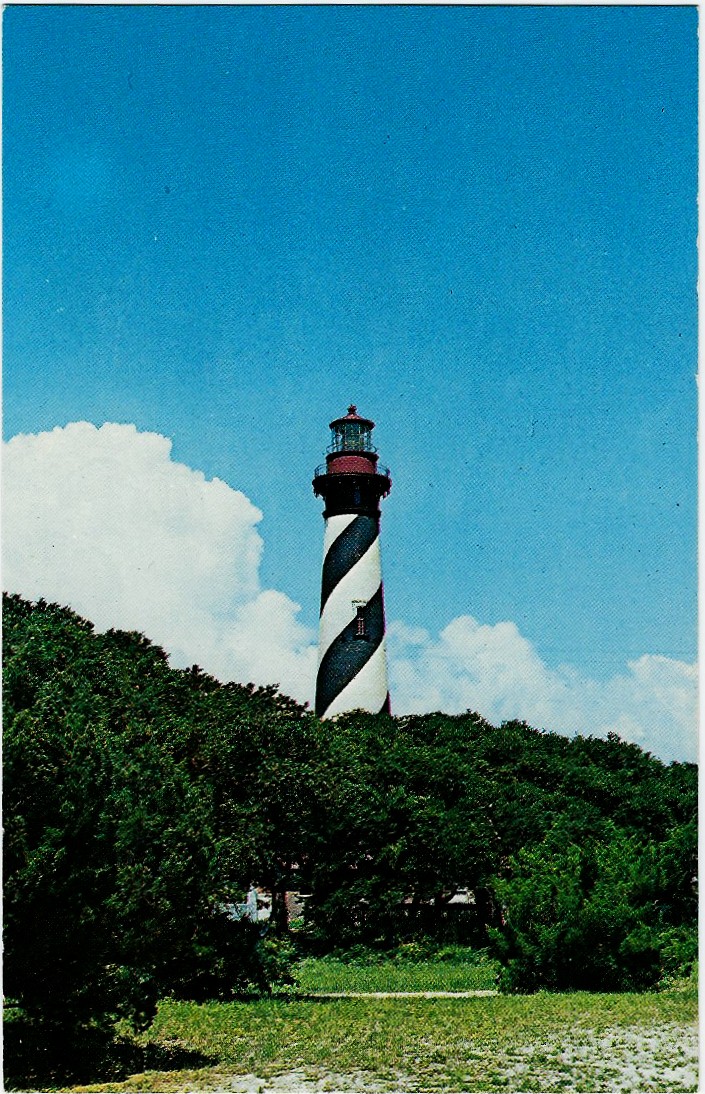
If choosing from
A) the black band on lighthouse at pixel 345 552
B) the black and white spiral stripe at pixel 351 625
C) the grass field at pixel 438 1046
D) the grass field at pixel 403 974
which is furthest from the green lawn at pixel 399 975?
the black band on lighthouse at pixel 345 552

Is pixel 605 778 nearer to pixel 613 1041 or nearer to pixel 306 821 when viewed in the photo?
pixel 306 821

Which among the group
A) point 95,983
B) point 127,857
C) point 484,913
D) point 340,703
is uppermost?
point 340,703

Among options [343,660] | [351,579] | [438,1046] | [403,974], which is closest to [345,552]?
[351,579]

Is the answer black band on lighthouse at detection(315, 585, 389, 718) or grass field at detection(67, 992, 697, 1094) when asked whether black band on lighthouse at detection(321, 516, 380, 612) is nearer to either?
black band on lighthouse at detection(315, 585, 389, 718)

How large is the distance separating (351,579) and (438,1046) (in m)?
23.4

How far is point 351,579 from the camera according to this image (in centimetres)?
3484

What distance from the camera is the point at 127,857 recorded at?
11.3m

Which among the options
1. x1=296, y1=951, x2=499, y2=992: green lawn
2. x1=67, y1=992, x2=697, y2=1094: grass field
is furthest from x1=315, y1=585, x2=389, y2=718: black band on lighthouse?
x1=67, y1=992, x2=697, y2=1094: grass field

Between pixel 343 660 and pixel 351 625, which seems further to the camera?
pixel 351 625

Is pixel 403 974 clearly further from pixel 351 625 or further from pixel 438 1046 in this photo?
pixel 351 625

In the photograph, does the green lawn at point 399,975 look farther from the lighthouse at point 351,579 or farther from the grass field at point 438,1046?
the lighthouse at point 351,579

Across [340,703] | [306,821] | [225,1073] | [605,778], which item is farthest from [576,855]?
[340,703]

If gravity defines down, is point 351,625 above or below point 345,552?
below

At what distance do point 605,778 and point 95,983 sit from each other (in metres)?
22.9
